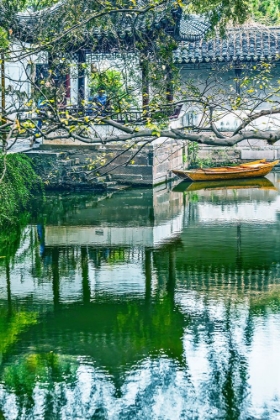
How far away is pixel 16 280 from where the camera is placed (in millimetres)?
11609

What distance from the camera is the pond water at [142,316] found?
7.52 m

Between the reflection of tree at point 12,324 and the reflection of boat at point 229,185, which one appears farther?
the reflection of boat at point 229,185

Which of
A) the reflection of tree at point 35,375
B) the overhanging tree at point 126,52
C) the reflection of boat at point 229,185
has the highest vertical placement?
the overhanging tree at point 126,52

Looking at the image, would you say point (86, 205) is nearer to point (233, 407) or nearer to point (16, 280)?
point (16, 280)

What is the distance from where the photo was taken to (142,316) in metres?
9.92

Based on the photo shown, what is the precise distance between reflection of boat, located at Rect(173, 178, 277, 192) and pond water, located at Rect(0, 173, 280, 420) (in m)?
3.45

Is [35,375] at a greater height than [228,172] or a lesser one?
lesser

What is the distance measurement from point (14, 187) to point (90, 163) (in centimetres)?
378

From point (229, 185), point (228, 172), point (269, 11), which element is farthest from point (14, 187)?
point (269, 11)

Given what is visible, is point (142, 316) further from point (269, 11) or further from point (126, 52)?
point (269, 11)

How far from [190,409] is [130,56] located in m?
12.2

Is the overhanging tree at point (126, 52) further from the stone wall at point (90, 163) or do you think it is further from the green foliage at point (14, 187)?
the green foliage at point (14, 187)

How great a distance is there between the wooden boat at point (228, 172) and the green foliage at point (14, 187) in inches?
192

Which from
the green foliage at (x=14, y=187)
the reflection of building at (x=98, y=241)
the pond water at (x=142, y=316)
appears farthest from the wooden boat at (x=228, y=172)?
the green foliage at (x=14, y=187)
